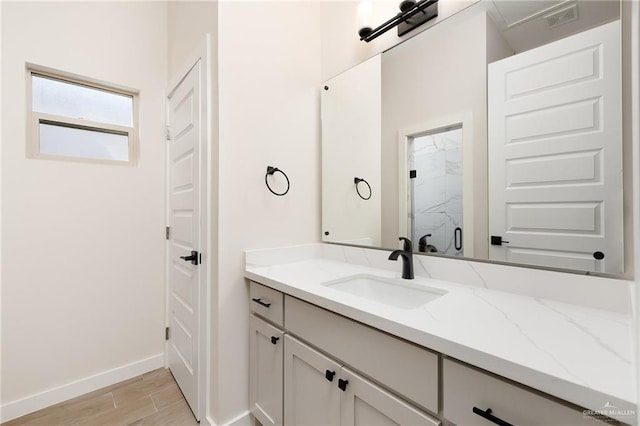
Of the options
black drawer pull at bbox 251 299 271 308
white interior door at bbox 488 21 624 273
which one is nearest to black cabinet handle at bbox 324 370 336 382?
black drawer pull at bbox 251 299 271 308

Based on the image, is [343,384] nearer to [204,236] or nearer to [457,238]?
[457,238]

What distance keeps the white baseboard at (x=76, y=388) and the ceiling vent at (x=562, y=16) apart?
3054 millimetres

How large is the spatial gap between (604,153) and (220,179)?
1551 millimetres

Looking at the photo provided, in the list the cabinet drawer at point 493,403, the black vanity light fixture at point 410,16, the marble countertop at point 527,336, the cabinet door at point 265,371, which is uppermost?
the black vanity light fixture at point 410,16

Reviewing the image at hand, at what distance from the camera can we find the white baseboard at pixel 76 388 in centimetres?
159

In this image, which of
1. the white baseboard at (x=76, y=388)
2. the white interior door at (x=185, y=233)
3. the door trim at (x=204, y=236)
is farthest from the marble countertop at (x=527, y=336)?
the white baseboard at (x=76, y=388)

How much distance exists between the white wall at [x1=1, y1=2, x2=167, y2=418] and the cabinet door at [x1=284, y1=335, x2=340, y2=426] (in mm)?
1516

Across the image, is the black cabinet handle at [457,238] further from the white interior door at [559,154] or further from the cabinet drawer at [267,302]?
the cabinet drawer at [267,302]

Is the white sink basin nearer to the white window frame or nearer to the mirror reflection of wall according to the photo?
the mirror reflection of wall

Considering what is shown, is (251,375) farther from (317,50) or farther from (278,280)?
(317,50)

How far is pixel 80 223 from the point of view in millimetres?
1839

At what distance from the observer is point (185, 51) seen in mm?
1842

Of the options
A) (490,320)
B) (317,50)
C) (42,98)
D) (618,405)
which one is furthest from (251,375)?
(42,98)

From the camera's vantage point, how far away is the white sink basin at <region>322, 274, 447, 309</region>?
3.82 feet
